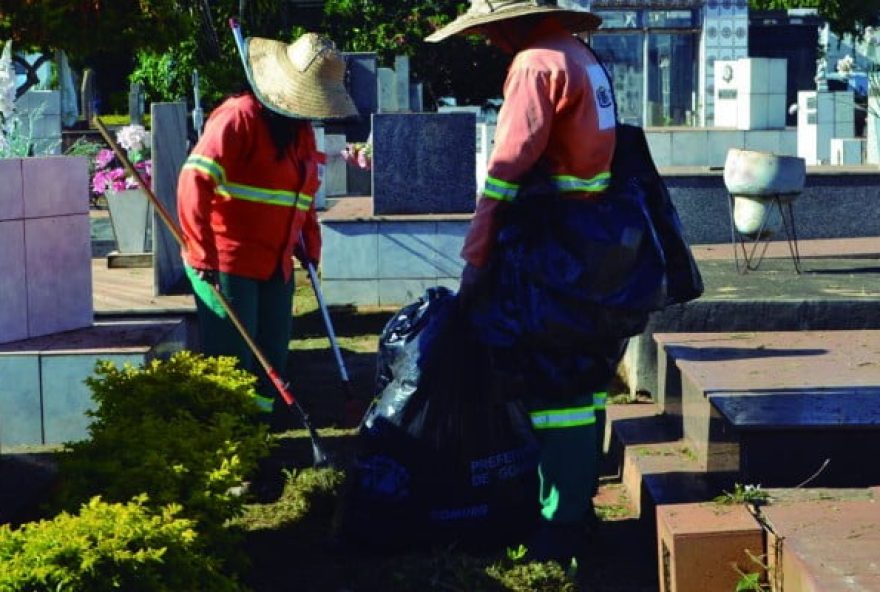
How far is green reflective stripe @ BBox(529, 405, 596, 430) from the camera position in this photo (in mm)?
4766

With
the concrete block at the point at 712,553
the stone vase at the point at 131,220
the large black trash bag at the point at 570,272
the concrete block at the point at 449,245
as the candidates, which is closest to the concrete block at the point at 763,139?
the concrete block at the point at 449,245

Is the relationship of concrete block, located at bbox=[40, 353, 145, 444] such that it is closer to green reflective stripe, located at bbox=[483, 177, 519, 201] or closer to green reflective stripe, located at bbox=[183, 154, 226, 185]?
green reflective stripe, located at bbox=[183, 154, 226, 185]

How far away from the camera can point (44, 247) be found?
6.40 m

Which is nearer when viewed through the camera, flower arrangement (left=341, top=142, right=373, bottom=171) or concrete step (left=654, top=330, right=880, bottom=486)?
concrete step (left=654, top=330, right=880, bottom=486)

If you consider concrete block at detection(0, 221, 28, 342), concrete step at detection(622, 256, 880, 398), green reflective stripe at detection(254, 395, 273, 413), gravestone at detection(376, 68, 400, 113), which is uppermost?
gravestone at detection(376, 68, 400, 113)

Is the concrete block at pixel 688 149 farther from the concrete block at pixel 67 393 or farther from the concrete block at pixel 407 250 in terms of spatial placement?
the concrete block at pixel 67 393

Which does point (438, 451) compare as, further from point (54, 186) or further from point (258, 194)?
point (54, 186)

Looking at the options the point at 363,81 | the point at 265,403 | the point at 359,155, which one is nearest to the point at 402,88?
the point at 363,81

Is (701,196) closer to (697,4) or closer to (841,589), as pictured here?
(841,589)

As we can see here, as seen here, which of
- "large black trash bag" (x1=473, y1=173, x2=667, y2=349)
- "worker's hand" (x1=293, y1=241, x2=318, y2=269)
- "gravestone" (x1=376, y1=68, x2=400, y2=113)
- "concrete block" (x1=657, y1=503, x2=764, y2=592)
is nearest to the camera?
"concrete block" (x1=657, y1=503, x2=764, y2=592)

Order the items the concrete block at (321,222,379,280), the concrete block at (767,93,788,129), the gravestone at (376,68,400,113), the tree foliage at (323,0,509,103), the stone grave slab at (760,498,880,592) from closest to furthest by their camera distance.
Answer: the stone grave slab at (760,498,880,592)
the concrete block at (321,222,379,280)
the gravestone at (376,68,400,113)
the concrete block at (767,93,788,129)
the tree foliage at (323,0,509,103)

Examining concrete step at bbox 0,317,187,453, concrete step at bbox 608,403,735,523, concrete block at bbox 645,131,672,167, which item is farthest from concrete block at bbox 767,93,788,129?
concrete step at bbox 0,317,187,453

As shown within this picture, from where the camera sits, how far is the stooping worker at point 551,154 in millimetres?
4559

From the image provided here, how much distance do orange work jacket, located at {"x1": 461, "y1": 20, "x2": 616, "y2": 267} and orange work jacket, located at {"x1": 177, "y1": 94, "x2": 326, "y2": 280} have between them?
55.2 inches
